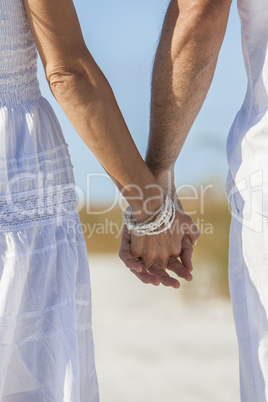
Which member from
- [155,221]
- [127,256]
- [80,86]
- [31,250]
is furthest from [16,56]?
[127,256]

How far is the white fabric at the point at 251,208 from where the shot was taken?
1.44 metres

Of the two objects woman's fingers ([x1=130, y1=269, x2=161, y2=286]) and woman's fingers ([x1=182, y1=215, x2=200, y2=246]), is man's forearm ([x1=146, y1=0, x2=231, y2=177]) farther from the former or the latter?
woman's fingers ([x1=130, y1=269, x2=161, y2=286])

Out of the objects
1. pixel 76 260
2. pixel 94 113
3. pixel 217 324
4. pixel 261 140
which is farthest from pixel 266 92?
pixel 217 324

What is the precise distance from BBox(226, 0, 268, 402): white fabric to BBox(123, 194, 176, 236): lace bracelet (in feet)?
0.71

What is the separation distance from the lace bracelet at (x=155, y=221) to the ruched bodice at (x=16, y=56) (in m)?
0.47

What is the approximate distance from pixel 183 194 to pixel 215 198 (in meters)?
0.41

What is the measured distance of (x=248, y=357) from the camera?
1.57m

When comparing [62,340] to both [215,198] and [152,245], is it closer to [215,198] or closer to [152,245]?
[152,245]

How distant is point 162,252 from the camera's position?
1.93 metres

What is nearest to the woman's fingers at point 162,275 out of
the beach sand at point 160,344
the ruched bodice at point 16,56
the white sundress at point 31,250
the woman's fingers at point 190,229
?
the woman's fingers at point 190,229

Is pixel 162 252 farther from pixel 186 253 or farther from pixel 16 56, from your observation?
pixel 16 56

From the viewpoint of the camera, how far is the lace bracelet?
5.79 ft

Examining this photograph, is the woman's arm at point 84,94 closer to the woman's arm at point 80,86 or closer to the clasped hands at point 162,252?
the woman's arm at point 80,86

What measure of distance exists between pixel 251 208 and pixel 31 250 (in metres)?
0.55
